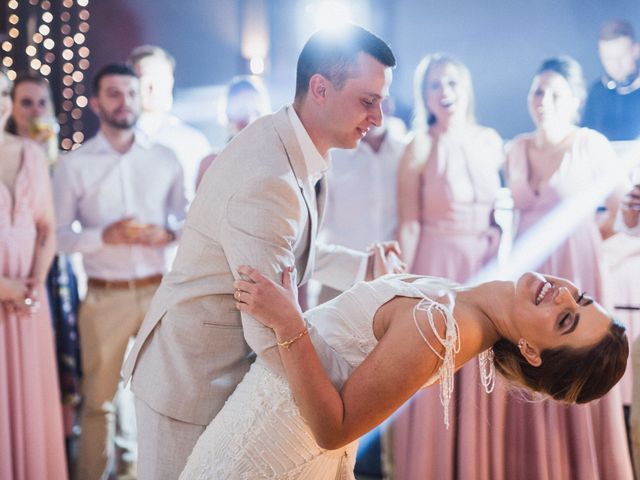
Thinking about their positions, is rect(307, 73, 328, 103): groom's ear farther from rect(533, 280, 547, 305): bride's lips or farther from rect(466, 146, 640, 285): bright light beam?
rect(466, 146, 640, 285): bright light beam

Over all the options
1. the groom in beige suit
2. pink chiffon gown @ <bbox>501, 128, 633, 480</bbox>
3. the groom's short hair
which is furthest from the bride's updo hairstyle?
the groom's short hair

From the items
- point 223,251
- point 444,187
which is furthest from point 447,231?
point 223,251

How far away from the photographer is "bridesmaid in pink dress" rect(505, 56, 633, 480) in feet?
9.76

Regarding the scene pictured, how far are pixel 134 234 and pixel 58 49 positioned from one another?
60.4 inches

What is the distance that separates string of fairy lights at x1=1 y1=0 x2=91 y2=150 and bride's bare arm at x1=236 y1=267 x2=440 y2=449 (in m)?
3.26

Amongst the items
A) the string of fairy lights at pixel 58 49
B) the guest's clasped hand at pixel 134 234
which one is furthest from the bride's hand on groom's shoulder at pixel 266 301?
the string of fairy lights at pixel 58 49

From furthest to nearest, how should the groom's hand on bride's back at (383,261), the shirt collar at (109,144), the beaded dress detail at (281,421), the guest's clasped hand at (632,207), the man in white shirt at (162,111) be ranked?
the man in white shirt at (162,111) < the shirt collar at (109,144) < the guest's clasped hand at (632,207) < the groom's hand on bride's back at (383,261) < the beaded dress detail at (281,421)

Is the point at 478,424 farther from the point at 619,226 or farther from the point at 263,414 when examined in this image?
the point at 263,414

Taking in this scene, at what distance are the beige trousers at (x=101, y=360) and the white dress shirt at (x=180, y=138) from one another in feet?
2.59

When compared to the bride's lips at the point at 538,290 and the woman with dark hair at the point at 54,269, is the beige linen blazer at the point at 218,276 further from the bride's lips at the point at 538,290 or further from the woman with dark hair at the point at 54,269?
the woman with dark hair at the point at 54,269

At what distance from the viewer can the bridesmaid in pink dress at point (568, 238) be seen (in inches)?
117

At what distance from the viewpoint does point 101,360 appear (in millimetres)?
3588

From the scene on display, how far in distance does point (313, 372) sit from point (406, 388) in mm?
193

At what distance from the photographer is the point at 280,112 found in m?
1.92
